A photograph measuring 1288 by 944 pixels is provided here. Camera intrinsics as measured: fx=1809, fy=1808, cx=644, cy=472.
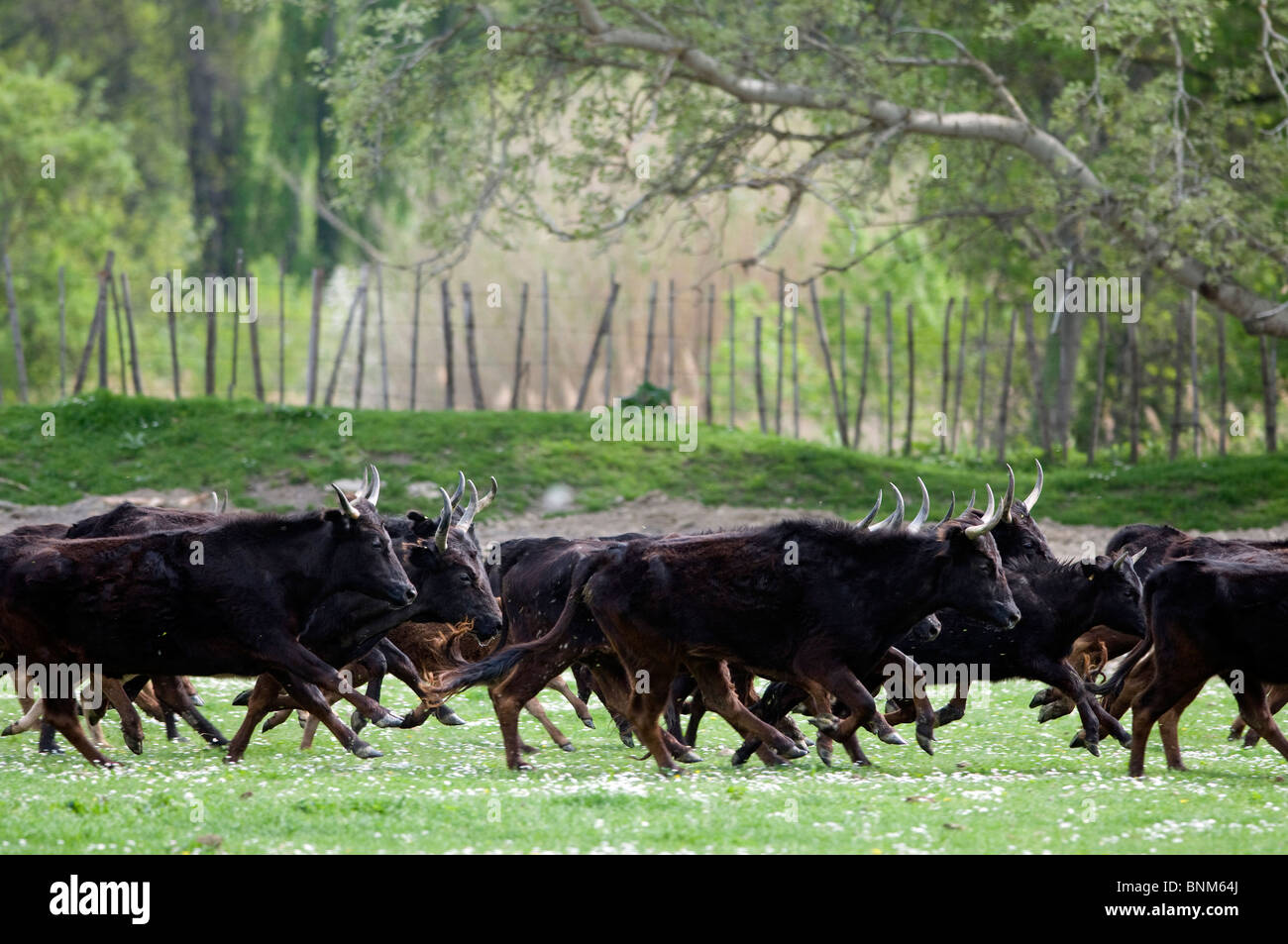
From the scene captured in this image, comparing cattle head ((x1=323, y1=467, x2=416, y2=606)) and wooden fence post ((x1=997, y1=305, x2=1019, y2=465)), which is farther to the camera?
Result: wooden fence post ((x1=997, y1=305, x2=1019, y2=465))

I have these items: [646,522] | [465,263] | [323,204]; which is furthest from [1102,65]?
[323,204]

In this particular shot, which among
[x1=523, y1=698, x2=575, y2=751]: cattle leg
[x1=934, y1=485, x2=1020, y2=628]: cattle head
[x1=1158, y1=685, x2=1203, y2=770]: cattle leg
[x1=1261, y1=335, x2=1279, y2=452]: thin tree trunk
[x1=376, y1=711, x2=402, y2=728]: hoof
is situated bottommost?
[x1=523, y1=698, x2=575, y2=751]: cattle leg

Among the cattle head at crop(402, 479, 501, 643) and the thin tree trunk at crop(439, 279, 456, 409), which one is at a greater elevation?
the thin tree trunk at crop(439, 279, 456, 409)

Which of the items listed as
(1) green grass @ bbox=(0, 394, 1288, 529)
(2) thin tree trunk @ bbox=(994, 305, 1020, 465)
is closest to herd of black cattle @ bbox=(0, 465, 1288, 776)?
(1) green grass @ bbox=(0, 394, 1288, 529)

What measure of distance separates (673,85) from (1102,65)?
6291 millimetres

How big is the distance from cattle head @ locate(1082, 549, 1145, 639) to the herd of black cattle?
40cm

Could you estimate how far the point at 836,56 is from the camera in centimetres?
2292

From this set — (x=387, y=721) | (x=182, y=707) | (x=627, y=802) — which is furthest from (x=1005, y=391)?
(x=627, y=802)

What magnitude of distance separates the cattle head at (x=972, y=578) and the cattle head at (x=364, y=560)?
3340 mm

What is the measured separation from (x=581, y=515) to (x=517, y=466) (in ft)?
5.45

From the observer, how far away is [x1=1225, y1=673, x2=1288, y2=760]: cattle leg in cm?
1076

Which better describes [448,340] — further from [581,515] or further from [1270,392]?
[1270,392]

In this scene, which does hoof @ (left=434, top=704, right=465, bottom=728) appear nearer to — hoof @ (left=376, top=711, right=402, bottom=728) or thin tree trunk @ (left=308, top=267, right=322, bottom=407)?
hoof @ (left=376, top=711, right=402, bottom=728)

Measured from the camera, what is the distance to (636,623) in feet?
35.3
